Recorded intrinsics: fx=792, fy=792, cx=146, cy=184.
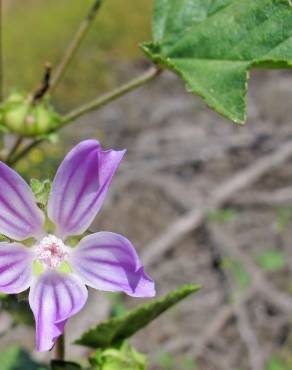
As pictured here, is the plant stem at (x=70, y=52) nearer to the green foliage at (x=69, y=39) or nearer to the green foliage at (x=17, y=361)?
the green foliage at (x=17, y=361)

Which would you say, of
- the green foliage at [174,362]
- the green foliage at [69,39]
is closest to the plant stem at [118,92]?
the green foliage at [174,362]

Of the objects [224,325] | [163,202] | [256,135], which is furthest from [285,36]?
[256,135]

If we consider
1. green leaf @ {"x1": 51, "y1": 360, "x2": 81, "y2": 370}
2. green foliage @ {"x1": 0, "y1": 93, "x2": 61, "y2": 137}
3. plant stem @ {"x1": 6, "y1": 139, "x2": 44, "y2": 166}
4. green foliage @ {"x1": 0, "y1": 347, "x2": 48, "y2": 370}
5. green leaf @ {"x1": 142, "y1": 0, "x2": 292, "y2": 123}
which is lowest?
green foliage @ {"x1": 0, "y1": 347, "x2": 48, "y2": 370}

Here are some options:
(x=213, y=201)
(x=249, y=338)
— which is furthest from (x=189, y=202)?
(x=249, y=338)

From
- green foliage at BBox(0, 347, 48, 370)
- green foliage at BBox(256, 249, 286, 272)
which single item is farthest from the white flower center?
green foliage at BBox(256, 249, 286, 272)

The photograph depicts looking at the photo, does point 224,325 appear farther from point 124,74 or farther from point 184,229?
point 124,74

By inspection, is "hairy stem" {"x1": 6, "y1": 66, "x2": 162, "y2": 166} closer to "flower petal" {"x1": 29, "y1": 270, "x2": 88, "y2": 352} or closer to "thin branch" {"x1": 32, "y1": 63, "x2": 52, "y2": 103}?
"thin branch" {"x1": 32, "y1": 63, "x2": 52, "y2": 103}

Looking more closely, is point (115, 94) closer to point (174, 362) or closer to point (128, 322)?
point (128, 322)
